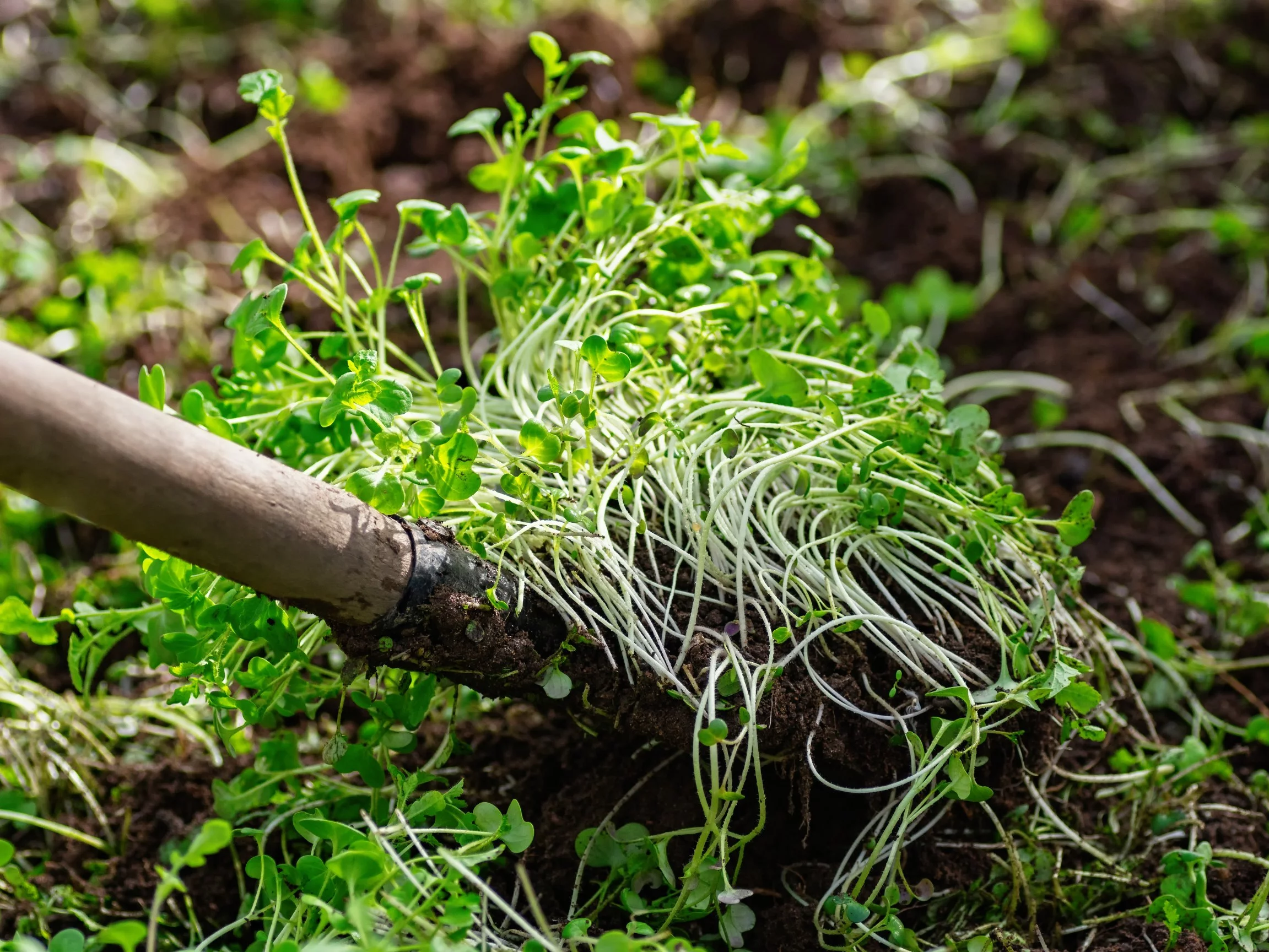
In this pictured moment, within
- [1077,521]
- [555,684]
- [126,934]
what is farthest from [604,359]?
[126,934]

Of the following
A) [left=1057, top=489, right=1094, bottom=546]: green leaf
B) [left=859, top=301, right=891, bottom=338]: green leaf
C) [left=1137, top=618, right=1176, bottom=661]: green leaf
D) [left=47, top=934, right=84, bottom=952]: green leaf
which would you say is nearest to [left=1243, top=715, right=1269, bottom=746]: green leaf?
[left=1137, top=618, right=1176, bottom=661]: green leaf

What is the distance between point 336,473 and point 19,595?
0.73 m

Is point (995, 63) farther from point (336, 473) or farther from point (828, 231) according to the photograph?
point (336, 473)

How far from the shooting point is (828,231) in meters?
2.59

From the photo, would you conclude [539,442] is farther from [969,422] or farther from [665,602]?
[969,422]

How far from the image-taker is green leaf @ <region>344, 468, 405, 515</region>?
1.11m

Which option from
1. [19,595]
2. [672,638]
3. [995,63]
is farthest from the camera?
[995,63]

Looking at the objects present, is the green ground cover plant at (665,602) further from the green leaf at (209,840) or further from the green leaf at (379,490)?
the green leaf at (209,840)

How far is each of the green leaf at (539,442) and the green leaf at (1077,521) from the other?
1.79ft

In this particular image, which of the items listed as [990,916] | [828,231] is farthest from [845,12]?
[990,916]

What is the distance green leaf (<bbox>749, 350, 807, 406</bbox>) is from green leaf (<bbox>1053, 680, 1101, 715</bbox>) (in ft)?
1.36

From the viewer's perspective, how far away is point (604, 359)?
119cm

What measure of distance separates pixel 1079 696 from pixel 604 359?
583 mm

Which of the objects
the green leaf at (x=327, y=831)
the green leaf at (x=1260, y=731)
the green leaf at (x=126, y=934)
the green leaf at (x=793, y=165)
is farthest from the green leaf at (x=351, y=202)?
the green leaf at (x=1260, y=731)
